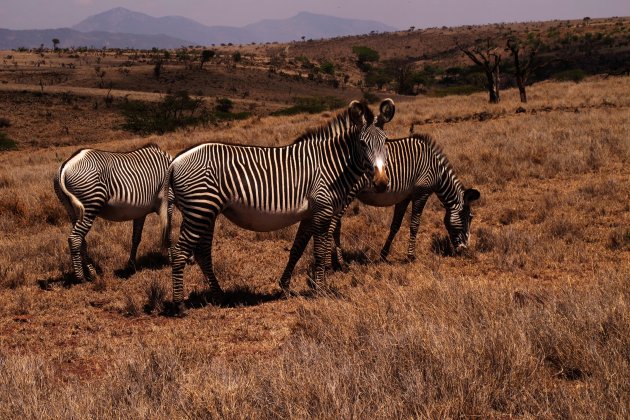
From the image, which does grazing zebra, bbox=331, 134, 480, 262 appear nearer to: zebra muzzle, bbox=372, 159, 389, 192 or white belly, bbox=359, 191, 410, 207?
white belly, bbox=359, 191, 410, 207

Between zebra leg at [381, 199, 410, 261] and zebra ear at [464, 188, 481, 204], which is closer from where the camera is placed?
zebra ear at [464, 188, 481, 204]

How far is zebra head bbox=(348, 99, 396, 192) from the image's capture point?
250 inches

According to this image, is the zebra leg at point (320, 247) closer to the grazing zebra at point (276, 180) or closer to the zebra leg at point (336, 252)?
the grazing zebra at point (276, 180)

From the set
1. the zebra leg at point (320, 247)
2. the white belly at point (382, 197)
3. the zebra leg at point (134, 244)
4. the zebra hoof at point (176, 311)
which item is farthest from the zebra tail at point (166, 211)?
the white belly at point (382, 197)

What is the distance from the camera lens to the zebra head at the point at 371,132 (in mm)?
6348

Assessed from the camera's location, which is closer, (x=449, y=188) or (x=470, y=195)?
(x=470, y=195)

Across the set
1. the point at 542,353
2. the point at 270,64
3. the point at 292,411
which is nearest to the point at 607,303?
the point at 542,353

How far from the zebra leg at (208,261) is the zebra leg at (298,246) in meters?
0.88

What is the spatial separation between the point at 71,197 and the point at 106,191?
517 mm

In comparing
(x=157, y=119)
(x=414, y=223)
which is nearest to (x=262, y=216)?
(x=414, y=223)

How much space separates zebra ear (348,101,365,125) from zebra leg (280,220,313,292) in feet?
4.68

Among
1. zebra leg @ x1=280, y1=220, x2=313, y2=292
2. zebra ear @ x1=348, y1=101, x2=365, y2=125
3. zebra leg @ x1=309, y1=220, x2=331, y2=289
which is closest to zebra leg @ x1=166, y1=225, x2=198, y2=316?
zebra leg @ x1=280, y1=220, x2=313, y2=292

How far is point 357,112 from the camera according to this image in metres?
6.45

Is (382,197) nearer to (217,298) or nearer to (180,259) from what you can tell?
(217,298)
